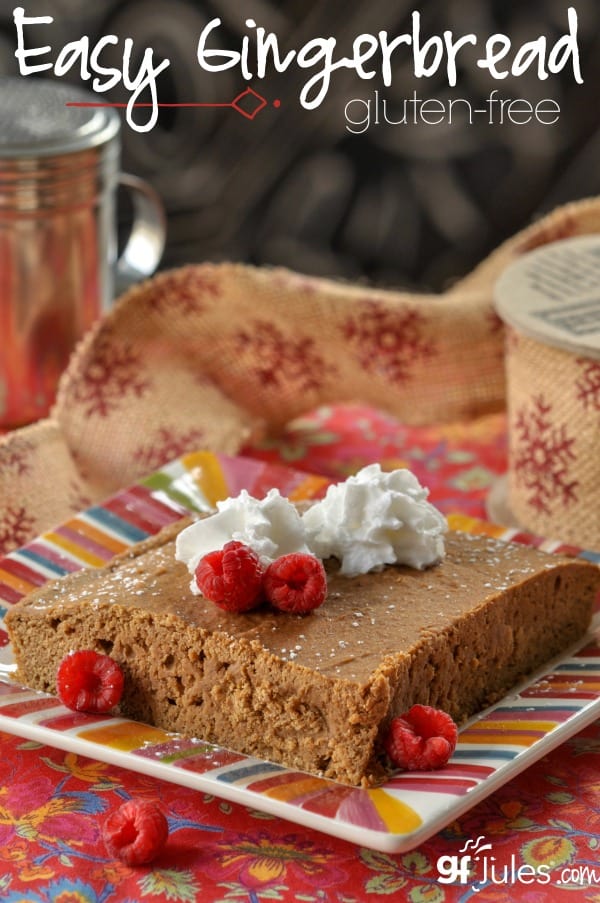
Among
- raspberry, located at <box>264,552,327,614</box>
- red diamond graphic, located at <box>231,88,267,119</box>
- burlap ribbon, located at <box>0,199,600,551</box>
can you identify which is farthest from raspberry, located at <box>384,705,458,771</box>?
red diamond graphic, located at <box>231,88,267,119</box>

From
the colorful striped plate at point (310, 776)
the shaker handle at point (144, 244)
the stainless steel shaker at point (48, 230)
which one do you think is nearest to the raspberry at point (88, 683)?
the colorful striped plate at point (310, 776)

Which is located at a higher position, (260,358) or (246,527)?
(246,527)

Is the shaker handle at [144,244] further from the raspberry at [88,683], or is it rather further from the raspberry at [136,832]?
the raspberry at [136,832]

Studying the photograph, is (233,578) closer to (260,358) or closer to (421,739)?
(421,739)

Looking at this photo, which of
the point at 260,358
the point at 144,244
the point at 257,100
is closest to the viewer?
the point at 260,358

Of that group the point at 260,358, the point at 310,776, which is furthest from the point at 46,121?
the point at 310,776

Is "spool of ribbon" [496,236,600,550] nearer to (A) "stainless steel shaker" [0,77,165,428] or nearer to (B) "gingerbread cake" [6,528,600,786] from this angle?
(B) "gingerbread cake" [6,528,600,786]
